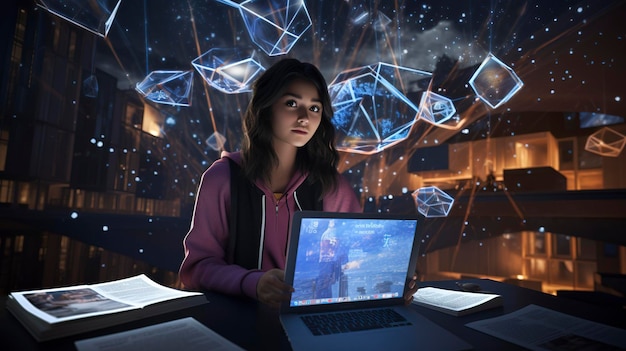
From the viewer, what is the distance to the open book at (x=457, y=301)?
3.17 ft

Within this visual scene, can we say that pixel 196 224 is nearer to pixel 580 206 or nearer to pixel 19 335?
pixel 19 335

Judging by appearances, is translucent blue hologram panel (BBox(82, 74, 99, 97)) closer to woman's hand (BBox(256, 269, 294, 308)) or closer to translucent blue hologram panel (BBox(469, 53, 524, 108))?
woman's hand (BBox(256, 269, 294, 308))

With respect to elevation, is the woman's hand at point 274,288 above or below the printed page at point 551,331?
above

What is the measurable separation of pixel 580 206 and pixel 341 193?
2.23 m

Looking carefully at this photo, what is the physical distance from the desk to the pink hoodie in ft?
0.37

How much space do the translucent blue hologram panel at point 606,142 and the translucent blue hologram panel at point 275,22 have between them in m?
2.35

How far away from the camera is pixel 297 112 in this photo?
1.29 meters

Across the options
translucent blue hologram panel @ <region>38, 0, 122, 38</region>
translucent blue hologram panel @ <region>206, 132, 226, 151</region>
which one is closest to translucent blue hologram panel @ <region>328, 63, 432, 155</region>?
translucent blue hologram panel @ <region>206, 132, 226, 151</region>

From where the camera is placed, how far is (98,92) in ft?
8.91

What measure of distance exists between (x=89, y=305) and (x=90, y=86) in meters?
2.37

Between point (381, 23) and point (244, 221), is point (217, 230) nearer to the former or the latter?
point (244, 221)

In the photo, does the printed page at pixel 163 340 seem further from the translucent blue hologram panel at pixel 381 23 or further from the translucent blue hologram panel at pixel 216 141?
the translucent blue hologram panel at pixel 381 23

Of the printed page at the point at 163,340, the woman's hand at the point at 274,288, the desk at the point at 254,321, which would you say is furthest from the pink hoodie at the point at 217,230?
the printed page at the point at 163,340

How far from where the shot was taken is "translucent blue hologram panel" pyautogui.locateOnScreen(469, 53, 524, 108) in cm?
291
